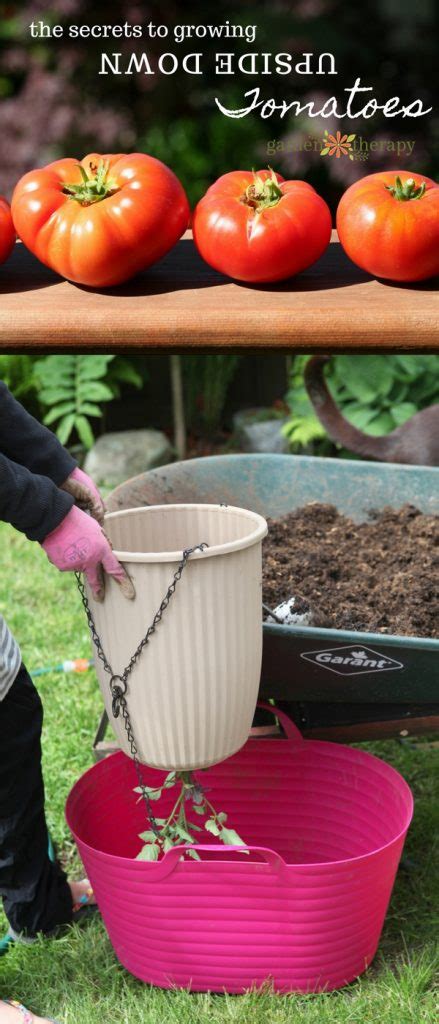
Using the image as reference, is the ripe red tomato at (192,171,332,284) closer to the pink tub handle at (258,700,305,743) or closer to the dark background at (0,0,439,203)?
the pink tub handle at (258,700,305,743)

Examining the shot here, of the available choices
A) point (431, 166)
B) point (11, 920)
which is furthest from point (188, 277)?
point (431, 166)

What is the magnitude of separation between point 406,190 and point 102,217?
447mm

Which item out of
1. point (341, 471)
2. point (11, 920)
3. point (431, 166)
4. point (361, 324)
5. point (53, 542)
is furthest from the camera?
point (431, 166)

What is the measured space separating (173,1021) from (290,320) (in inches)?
49.5

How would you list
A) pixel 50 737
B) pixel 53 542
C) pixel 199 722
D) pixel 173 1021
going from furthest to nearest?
pixel 50 737 → pixel 173 1021 → pixel 199 722 → pixel 53 542

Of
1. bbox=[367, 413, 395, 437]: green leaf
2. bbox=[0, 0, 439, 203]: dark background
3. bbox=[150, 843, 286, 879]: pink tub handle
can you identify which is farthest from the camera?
bbox=[0, 0, 439, 203]: dark background

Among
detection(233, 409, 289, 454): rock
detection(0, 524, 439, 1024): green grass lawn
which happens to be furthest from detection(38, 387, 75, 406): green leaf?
detection(0, 524, 439, 1024): green grass lawn

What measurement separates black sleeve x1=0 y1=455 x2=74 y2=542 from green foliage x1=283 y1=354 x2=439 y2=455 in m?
3.16

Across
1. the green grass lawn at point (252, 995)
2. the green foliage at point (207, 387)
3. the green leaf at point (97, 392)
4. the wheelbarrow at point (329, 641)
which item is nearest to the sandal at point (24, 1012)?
the green grass lawn at point (252, 995)

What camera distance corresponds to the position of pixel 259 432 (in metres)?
5.20

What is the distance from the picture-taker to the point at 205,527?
6.22 feet

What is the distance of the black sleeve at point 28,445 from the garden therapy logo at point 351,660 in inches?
23.2

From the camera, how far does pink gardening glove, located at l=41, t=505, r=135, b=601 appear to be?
1600mm

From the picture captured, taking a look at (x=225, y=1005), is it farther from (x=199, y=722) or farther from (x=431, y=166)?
(x=431, y=166)
